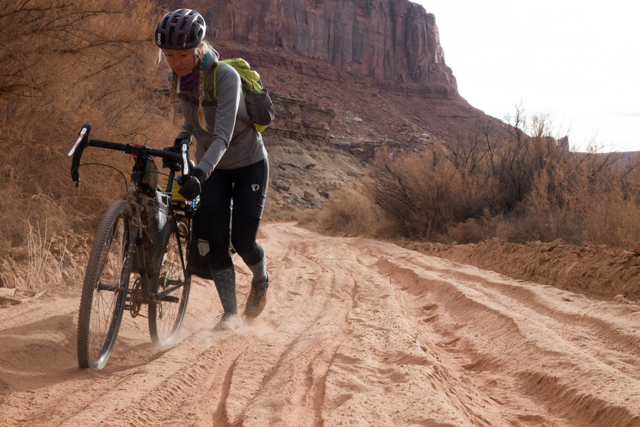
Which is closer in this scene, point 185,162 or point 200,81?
point 185,162

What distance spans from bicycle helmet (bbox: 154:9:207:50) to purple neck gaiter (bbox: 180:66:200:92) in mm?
227

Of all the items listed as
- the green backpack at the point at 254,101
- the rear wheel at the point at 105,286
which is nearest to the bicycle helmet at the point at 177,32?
the green backpack at the point at 254,101

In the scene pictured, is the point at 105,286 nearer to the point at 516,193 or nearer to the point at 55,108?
the point at 55,108

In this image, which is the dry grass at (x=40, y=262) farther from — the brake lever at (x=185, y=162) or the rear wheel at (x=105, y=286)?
the brake lever at (x=185, y=162)

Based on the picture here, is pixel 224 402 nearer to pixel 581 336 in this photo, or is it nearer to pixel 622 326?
pixel 581 336

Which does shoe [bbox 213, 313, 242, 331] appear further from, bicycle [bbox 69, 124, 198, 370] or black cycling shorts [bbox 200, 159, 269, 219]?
black cycling shorts [bbox 200, 159, 269, 219]

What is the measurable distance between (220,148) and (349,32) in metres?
90.9

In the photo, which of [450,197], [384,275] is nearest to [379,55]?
[450,197]

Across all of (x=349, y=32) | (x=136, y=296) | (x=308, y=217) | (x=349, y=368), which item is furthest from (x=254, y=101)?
(x=349, y=32)

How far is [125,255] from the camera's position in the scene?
2783mm

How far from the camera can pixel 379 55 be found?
293 feet

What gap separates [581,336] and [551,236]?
5978mm

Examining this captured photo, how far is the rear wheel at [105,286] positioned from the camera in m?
2.42

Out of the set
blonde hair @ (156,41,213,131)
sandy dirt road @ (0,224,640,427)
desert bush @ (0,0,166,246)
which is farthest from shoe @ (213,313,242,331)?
desert bush @ (0,0,166,246)
